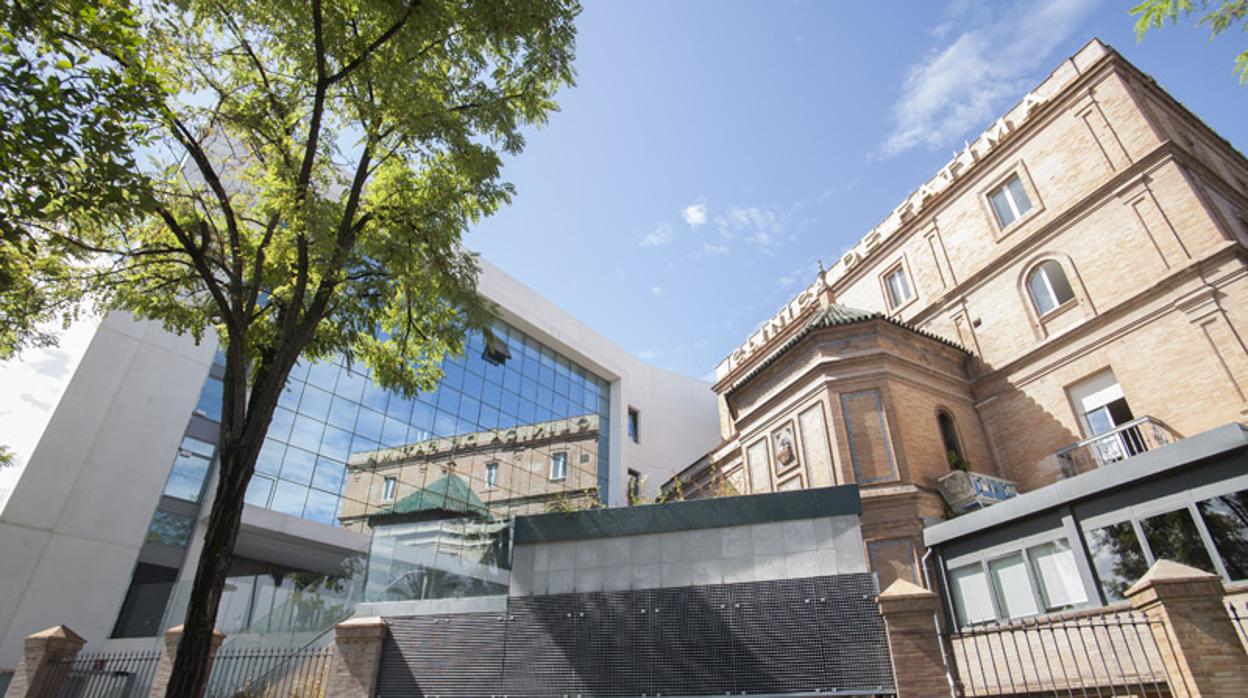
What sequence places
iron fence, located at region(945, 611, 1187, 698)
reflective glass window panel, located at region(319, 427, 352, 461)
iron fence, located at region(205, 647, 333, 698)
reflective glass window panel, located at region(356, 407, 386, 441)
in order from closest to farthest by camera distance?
iron fence, located at region(945, 611, 1187, 698), iron fence, located at region(205, 647, 333, 698), reflective glass window panel, located at region(319, 427, 352, 461), reflective glass window panel, located at region(356, 407, 386, 441)

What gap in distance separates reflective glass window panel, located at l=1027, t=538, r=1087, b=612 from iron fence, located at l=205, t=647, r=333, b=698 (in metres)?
12.9

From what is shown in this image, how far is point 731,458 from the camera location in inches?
936

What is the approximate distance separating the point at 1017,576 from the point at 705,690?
7.11 m

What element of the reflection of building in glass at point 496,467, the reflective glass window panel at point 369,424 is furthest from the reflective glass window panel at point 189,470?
the reflective glass window panel at point 369,424

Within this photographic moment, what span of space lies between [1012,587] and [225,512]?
1351 cm

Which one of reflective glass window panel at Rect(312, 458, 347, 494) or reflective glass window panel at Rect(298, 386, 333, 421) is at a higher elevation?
reflective glass window panel at Rect(298, 386, 333, 421)

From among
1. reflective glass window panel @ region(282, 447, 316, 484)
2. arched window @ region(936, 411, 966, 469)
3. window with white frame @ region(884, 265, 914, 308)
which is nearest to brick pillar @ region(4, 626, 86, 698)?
reflective glass window panel @ region(282, 447, 316, 484)

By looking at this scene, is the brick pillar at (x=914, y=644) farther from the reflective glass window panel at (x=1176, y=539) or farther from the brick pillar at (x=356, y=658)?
the brick pillar at (x=356, y=658)

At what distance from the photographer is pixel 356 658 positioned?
10711 mm

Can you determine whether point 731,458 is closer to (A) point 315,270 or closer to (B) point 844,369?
(B) point 844,369

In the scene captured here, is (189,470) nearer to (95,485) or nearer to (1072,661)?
(95,485)

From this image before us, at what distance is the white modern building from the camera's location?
56.0 ft

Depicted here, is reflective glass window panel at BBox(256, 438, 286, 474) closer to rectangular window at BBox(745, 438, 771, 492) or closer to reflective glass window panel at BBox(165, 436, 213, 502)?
reflective glass window panel at BBox(165, 436, 213, 502)

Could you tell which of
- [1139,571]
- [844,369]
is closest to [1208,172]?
[844,369]
